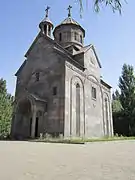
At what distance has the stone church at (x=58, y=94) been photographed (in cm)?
1972

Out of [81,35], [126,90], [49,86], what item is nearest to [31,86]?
[49,86]

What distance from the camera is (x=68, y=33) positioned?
1224 inches

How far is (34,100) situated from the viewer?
1969 centimetres

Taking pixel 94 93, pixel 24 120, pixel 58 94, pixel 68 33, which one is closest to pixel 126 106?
pixel 94 93

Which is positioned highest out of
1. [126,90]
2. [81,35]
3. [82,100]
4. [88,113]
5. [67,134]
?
[81,35]

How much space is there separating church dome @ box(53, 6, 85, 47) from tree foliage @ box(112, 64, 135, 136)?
15235 millimetres

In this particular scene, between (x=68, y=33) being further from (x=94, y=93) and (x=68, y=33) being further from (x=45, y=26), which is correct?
(x=94, y=93)

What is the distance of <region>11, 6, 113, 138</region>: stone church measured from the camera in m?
19.7

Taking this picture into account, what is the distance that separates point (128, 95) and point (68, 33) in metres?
18.6

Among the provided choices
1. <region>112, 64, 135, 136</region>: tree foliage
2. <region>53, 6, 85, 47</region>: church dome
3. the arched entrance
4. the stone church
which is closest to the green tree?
<region>112, 64, 135, 136</region>: tree foliage

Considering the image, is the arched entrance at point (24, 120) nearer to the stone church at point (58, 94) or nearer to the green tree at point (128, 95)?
the stone church at point (58, 94)

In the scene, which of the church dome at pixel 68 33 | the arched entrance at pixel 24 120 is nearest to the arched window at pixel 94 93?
the arched entrance at pixel 24 120

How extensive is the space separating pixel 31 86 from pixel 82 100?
739cm

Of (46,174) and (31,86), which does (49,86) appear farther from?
(46,174)
